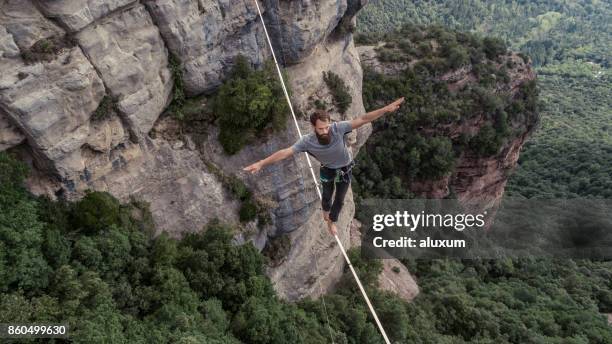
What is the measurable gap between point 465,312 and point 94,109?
23.2 meters

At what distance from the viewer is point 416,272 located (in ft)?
123

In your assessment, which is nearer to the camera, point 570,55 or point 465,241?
point 465,241

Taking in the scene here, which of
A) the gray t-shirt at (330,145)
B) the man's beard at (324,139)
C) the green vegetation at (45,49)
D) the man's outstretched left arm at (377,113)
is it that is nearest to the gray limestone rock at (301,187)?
the green vegetation at (45,49)

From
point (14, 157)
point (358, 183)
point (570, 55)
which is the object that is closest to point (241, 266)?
point (14, 157)

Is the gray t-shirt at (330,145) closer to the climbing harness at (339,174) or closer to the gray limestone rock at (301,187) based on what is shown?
the climbing harness at (339,174)

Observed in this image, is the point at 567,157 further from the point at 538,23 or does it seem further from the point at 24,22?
the point at 538,23

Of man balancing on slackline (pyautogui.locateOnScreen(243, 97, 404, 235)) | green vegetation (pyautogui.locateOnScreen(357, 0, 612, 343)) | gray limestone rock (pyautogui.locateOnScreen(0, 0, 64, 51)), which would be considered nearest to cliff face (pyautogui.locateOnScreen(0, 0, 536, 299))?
gray limestone rock (pyautogui.locateOnScreen(0, 0, 64, 51))

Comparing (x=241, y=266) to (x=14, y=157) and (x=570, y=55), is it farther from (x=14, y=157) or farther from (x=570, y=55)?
(x=570, y=55)

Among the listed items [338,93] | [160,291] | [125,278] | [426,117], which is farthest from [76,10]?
[426,117]

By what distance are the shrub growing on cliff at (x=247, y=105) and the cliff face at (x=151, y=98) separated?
1.71 ft

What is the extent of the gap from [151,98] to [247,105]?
3.56 meters

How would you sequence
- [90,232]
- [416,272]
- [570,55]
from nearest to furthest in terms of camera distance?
[90,232] → [416,272] → [570,55]

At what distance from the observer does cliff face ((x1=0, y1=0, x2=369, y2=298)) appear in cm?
1445

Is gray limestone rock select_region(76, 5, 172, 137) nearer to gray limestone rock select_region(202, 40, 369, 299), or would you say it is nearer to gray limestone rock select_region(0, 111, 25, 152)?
gray limestone rock select_region(202, 40, 369, 299)
